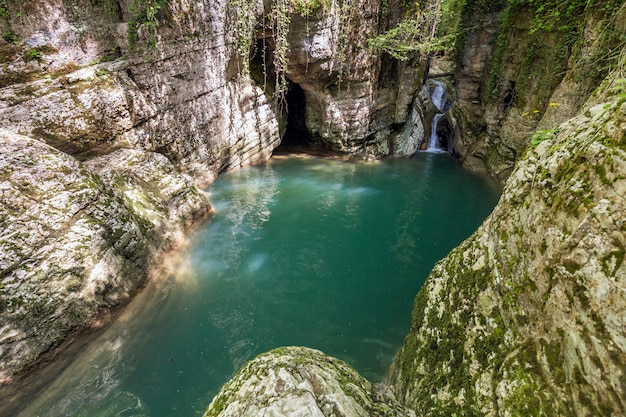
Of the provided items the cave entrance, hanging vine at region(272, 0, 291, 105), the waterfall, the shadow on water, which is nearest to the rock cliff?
the shadow on water

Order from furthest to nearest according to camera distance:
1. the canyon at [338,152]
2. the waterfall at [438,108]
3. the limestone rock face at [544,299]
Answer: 1. the waterfall at [438,108]
2. the canyon at [338,152]
3. the limestone rock face at [544,299]

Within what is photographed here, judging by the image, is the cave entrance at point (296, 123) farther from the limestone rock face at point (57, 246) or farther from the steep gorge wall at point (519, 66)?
the limestone rock face at point (57, 246)

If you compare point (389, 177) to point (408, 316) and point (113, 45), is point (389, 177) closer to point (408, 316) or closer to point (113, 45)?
point (408, 316)

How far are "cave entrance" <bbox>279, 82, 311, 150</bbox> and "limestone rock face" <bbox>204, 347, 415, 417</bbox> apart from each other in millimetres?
13194

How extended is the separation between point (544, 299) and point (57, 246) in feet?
19.0

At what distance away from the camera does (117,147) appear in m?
7.10

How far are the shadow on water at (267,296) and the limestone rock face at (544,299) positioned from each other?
1818 mm

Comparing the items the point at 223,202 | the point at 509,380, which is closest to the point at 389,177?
the point at 223,202

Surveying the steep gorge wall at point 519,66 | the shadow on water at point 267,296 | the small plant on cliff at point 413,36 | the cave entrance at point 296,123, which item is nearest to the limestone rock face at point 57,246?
the shadow on water at point 267,296

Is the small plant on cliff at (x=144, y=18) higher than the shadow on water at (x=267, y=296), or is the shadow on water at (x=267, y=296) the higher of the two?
the small plant on cliff at (x=144, y=18)

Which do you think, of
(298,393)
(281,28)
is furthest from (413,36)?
(298,393)

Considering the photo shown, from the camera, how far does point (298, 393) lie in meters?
2.30

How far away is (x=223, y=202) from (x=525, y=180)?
793 centimetres

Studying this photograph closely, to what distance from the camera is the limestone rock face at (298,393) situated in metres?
2.21
